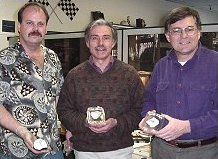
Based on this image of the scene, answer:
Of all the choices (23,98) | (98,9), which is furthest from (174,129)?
(98,9)

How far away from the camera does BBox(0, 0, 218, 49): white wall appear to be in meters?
6.12

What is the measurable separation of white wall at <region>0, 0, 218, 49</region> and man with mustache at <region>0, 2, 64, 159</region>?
13.8 ft

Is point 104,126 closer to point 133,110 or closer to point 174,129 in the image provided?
point 133,110

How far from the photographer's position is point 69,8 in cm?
707

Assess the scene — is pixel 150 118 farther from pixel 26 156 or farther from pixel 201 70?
pixel 26 156

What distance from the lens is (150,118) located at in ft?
5.21

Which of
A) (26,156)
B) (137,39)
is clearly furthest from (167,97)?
(137,39)

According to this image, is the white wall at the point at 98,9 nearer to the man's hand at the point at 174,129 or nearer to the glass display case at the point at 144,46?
the glass display case at the point at 144,46

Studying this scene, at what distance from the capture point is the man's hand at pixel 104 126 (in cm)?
183

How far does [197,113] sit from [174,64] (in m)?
0.27

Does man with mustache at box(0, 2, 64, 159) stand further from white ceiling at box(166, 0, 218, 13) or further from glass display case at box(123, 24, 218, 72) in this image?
white ceiling at box(166, 0, 218, 13)

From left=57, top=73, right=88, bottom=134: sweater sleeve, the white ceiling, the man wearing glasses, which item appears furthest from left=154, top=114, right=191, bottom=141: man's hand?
the white ceiling

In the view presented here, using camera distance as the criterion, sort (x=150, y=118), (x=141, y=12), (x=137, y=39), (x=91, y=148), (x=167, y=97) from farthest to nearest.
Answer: (x=141, y=12) < (x=137, y=39) < (x=91, y=148) < (x=167, y=97) < (x=150, y=118)

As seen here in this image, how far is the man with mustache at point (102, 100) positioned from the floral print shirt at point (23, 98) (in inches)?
5.5
